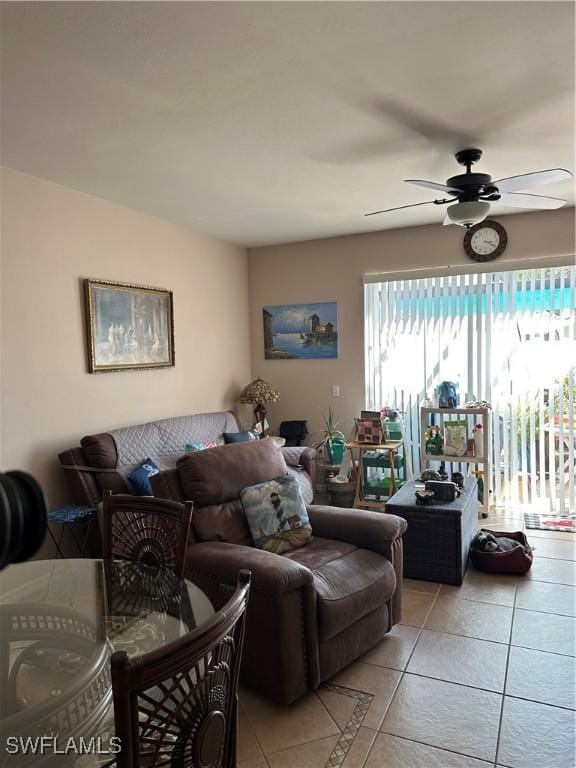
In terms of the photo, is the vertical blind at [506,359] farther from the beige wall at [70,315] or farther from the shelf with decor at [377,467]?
the beige wall at [70,315]

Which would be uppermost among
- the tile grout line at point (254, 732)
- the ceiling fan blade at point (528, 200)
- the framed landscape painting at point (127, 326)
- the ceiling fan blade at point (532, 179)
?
the ceiling fan blade at point (528, 200)

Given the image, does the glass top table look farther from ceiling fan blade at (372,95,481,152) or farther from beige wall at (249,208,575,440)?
beige wall at (249,208,575,440)

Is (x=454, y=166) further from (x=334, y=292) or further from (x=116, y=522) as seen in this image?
(x=116, y=522)

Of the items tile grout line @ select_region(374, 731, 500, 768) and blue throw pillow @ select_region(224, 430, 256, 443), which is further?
blue throw pillow @ select_region(224, 430, 256, 443)

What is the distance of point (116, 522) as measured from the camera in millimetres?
2252

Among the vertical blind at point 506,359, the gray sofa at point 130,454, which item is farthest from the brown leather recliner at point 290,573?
the vertical blind at point 506,359

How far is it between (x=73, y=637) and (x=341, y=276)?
4162mm

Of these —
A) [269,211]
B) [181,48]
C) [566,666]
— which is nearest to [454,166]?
[269,211]

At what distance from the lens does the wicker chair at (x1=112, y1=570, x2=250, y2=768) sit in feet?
3.09

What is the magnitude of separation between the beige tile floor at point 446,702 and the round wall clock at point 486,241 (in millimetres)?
2819

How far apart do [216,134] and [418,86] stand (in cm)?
103

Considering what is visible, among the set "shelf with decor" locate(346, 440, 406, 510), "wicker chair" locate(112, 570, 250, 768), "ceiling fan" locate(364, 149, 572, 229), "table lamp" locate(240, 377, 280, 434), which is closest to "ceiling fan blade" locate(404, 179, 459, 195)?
"ceiling fan" locate(364, 149, 572, 229)

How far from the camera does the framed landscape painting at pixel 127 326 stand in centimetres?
370

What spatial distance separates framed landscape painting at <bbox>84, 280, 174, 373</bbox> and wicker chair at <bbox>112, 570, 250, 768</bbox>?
2.90 meters
